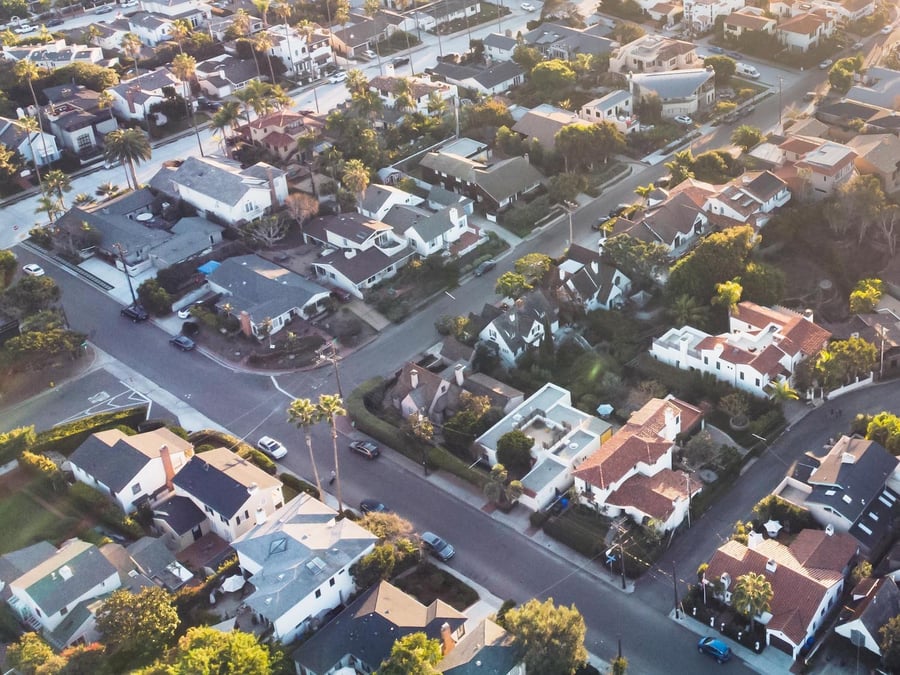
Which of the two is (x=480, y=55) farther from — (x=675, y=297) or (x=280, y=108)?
(x=675, y=297)

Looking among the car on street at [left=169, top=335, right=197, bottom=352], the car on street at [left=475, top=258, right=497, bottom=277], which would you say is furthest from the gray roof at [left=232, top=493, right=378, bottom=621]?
the car on street at [left=475, top=258, right=497, bottom=277]

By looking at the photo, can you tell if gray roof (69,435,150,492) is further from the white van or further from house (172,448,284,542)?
the white van

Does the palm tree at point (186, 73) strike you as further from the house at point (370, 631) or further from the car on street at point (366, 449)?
the house at point (370, 631)

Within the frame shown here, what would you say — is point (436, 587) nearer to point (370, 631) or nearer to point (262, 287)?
point (370, 631)

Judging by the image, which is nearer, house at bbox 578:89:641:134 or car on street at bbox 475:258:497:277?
car on street at bbox 475:258:497:277

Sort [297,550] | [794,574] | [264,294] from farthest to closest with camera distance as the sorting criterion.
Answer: [264,294], [297,550], [794,574]

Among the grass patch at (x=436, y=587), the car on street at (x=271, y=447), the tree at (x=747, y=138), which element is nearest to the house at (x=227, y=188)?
the car on street at (x=271, y=447)

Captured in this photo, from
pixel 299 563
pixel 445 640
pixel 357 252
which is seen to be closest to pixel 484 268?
pixel 357 252
